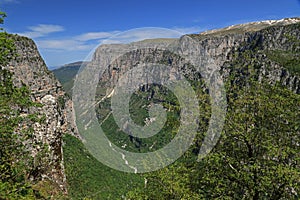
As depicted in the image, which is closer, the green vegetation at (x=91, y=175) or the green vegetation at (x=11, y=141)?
the green vegetation at (x=11, y=141)

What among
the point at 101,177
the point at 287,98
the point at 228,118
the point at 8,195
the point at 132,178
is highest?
the point at 287,98

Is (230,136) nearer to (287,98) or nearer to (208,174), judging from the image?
(208,174)

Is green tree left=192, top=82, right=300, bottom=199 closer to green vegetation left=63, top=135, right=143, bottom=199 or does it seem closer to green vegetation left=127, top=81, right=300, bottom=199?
green vegetation left=127, top=81, right=300, bottom=199

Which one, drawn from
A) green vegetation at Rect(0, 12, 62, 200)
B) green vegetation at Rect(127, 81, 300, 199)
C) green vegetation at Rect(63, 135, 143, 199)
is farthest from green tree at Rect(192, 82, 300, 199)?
green vegetation at Rect(63, 135, 143, 199)

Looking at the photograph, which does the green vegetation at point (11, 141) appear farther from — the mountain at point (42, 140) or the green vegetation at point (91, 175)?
the green vegetation at point (91, 175)

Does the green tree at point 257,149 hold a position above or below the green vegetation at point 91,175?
above

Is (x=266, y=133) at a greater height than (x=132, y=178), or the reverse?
(x=266, y=133)

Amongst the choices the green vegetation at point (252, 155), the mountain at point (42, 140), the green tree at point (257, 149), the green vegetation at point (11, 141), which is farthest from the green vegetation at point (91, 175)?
the green vegetation at point (11, 141)

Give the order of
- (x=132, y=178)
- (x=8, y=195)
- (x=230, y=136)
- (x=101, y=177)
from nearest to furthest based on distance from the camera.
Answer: (x=8, y=195) < (x=230, y=136) < (x=101, y=177) < (x=132, y=178)

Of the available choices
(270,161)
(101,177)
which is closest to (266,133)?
(270,161)

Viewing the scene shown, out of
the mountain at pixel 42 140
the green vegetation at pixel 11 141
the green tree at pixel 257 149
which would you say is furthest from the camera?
the green tree at pixel 257 149

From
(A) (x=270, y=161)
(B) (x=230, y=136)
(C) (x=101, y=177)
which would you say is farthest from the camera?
(C) (x=101, y=177)
